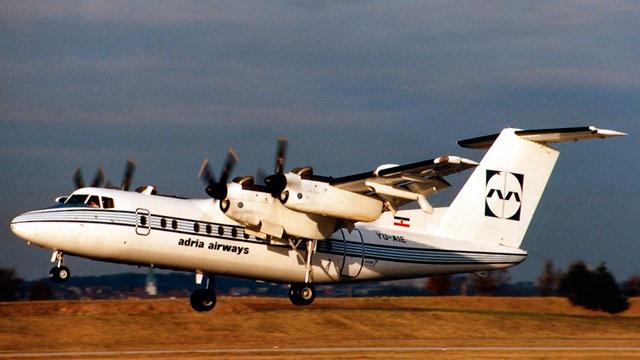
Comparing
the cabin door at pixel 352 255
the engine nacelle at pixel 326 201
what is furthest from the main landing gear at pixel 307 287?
the engine nacelle at pixel 326 201

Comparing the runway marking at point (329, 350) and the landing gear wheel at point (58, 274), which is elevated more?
the landing gear wheel at point (58, 274)

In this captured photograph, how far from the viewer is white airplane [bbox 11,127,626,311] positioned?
23688 mm

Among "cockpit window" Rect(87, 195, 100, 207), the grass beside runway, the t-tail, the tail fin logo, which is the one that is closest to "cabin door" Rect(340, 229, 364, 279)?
the grass beside runway

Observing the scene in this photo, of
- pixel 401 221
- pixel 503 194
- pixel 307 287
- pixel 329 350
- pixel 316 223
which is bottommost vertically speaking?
pixel 329 350

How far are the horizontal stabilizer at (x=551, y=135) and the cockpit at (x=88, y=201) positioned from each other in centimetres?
1210

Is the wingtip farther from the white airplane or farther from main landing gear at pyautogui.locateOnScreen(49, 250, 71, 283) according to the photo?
main landing gear at pyautogui.locateOnScreen(49, 250, 71, 283)

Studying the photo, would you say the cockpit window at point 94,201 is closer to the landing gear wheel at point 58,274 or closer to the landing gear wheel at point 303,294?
the landing gear wheel at point 58,274

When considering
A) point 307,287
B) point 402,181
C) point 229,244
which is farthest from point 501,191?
point 229,244

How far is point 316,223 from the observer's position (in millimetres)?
25641

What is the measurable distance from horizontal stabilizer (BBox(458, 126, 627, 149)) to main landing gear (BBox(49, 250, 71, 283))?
13.3m

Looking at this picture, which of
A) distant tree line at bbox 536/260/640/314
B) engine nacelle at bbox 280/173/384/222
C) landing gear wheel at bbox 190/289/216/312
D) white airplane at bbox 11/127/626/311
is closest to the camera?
white airplane at bbox 11/127/626/311

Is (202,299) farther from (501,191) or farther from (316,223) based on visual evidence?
(501,191)

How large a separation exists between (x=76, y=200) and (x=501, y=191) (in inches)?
481

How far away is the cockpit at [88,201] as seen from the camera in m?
23.7
